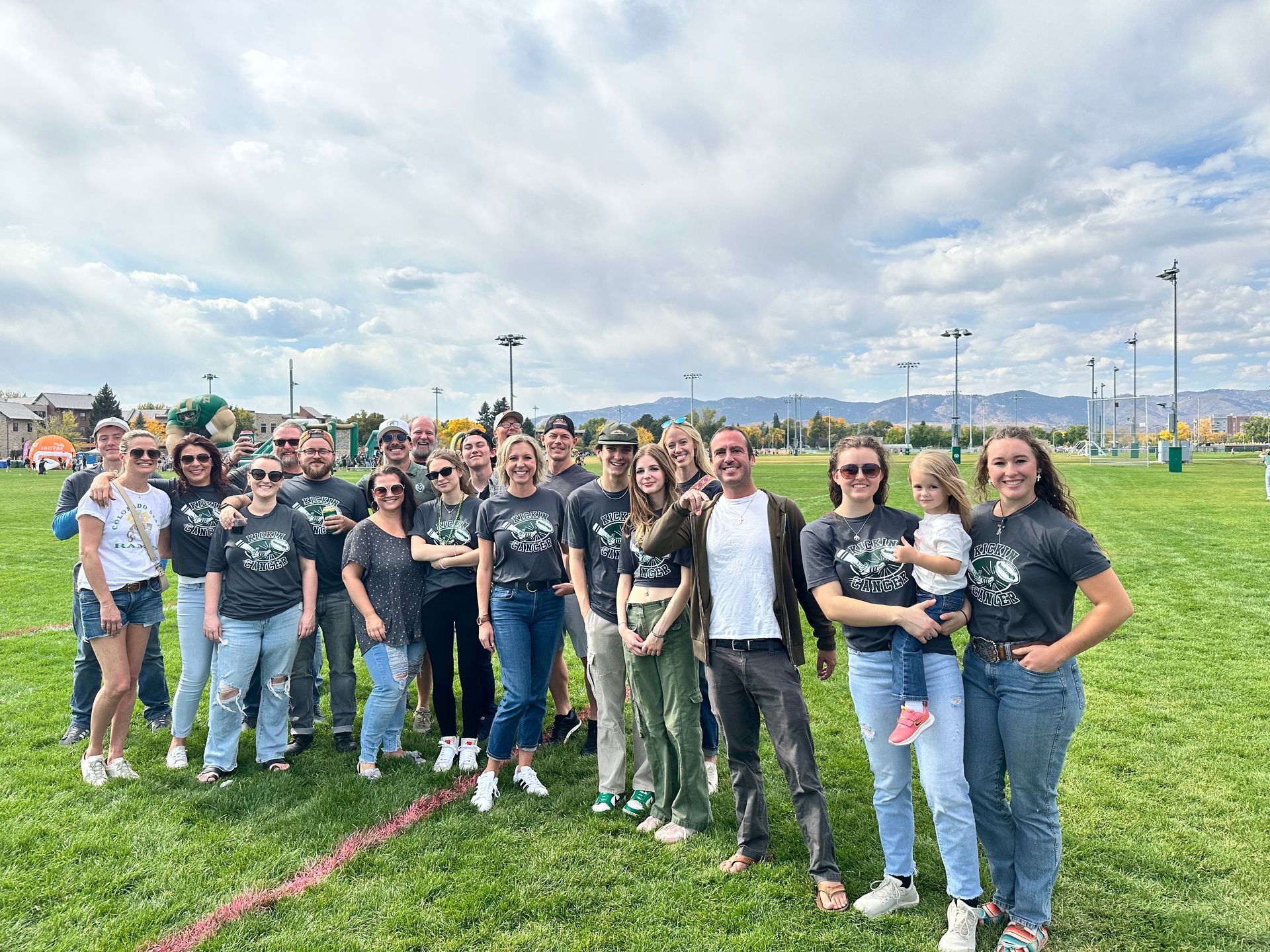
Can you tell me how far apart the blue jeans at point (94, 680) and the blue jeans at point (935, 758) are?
15.7ft

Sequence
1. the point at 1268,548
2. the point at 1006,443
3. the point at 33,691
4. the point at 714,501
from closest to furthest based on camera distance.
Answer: the point at 1006,443, the point at 714,501, the point at 33,691, the point at 1268,548

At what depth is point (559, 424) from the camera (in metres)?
5.42

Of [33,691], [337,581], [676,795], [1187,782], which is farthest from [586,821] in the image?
[33,691]

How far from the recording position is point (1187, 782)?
4750 mm

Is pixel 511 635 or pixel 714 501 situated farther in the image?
pixel 511 635

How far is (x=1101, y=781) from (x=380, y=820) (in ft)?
15.4

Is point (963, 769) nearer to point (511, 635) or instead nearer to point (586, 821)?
point (586, 821)

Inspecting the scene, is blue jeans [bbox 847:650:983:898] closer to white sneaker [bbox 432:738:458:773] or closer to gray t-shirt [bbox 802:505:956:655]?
gray t-shirt [bbox 802:505:956:655]

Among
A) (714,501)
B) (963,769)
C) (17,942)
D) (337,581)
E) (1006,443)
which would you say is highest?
(1006,443)

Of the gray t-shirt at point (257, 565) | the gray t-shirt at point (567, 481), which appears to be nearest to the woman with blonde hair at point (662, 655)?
the gray t-shirt at point (567, 481)

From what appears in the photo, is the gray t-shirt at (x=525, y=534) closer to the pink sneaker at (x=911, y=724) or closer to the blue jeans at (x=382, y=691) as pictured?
the blue jeans at (x=382, y=691)

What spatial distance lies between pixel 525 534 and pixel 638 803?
1.81 meters

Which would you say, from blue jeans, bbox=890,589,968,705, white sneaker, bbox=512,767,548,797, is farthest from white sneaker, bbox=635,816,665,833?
blue jeans, bbox=890,589,968,705

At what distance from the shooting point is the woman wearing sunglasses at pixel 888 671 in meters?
3.13
